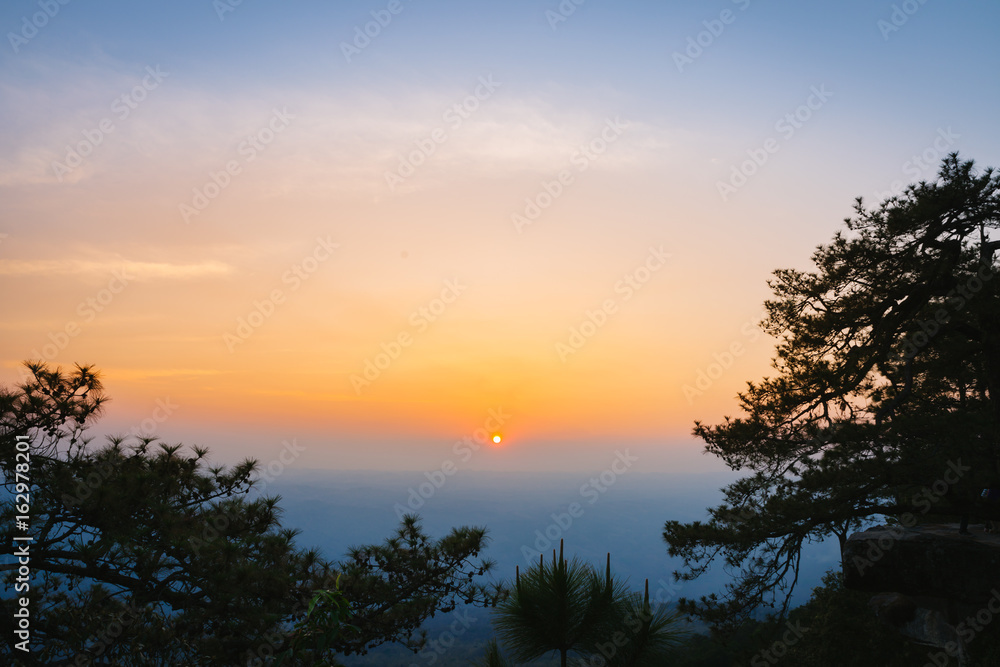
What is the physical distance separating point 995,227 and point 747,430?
535 cm

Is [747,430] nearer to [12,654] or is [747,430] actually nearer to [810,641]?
[810,641]

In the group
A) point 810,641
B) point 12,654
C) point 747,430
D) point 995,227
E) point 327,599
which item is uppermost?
point 995,227

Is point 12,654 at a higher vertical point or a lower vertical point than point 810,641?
higher

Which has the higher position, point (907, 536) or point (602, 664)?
point (907, 536)

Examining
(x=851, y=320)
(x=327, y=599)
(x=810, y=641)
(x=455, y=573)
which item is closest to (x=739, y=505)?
A: (x=851, y=320)

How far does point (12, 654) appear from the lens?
18.2 ft

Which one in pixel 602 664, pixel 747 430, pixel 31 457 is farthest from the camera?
pixel 747 430

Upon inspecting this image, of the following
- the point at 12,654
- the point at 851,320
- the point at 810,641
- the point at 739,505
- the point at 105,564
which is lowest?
the point at 810,641

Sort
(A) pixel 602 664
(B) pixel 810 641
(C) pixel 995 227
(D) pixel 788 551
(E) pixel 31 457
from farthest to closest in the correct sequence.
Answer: (B) pixel 810 641 → (D) pixel 788 551 → (C) pixel 995 227 → (A) pixel 602 664 → (E) pixel 31 457

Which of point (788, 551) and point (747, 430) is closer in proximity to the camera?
point (788, 551)

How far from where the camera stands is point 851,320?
35.3ft

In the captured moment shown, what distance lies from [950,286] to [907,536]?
14.8 feet

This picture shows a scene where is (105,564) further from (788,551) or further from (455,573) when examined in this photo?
(788,551)

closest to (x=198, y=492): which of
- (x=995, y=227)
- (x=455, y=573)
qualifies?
(x=455, y=573)
